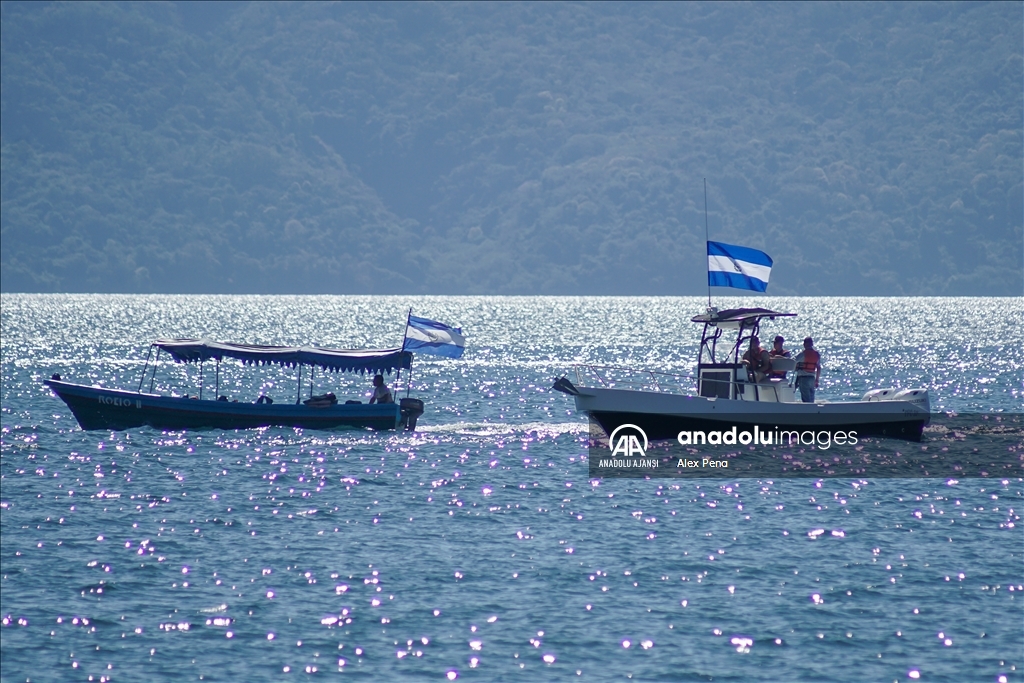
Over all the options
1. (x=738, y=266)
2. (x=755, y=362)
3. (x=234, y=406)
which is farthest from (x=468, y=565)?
(x=234, y=406)

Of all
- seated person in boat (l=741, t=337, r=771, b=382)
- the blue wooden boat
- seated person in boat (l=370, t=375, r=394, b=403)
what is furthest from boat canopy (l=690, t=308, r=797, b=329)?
seated person in boat (l=370, t=375, r=394, b=403)

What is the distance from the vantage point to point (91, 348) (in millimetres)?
113562

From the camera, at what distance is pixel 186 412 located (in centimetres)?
4725

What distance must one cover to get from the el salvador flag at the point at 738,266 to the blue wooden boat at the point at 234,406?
35.9 feet

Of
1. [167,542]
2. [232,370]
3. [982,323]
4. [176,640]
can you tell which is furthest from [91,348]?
[982,323]

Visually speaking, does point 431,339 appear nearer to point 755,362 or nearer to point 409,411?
point 409,411

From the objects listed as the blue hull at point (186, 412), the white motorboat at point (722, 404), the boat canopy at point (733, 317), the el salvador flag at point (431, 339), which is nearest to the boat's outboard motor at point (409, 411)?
the blue hull at point (186, 412)

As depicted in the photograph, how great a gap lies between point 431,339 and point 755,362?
35.4 feet

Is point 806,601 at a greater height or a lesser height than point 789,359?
lesser

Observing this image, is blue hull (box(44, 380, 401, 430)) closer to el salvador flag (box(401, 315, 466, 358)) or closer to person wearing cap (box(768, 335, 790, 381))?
el salvador flag (box(401, 315, 466, 358))

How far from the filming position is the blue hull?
4719cm

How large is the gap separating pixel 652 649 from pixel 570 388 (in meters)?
19.1

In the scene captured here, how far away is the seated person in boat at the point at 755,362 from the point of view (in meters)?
42.1

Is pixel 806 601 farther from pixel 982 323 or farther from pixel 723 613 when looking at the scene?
pixel 982 323
